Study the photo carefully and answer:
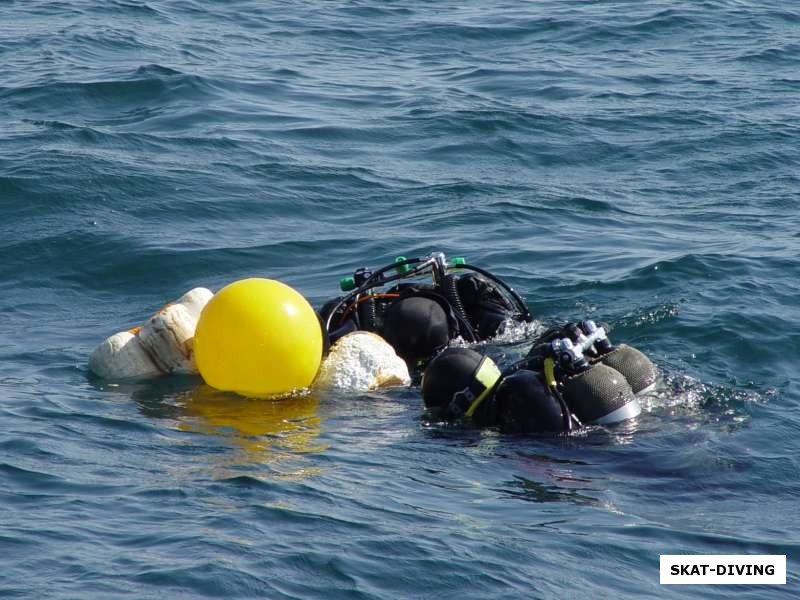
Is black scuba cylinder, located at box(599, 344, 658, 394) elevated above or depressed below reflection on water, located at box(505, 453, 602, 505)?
above

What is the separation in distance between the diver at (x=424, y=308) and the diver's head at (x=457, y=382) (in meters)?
1.00

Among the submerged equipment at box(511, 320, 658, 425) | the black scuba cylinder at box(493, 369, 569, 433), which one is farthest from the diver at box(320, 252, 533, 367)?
the black scuba cylinder at box(493, 369, 569, 433)

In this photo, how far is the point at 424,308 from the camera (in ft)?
29.1

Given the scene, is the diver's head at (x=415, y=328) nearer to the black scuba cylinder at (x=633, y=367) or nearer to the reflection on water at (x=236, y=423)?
the reflection on water at (x=236, y=423)

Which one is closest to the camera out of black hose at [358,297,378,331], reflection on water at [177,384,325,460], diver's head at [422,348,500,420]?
reflection on water at [177,384,325,460]

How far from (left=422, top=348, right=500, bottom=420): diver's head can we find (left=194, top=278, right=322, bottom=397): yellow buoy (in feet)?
2.65

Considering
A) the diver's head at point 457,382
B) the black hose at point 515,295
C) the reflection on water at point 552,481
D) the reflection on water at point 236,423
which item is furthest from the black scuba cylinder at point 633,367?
the reflection on water at point 236,423

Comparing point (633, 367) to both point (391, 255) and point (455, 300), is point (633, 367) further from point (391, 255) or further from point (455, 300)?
point (391, 255)

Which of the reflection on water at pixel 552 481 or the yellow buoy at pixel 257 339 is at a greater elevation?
Answer: the yellow buoy at pixel 257 339

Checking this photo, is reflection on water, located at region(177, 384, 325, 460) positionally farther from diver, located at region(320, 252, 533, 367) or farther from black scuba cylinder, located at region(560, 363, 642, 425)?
black scuba cylinder, located at region(560, 363, 642, 425)

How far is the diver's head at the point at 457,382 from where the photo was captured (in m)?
7.61

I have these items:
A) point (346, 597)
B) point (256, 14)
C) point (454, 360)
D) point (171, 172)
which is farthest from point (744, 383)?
point (256, 14)

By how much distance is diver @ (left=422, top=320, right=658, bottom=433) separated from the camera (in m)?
7.37

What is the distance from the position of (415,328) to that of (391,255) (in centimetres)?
294
